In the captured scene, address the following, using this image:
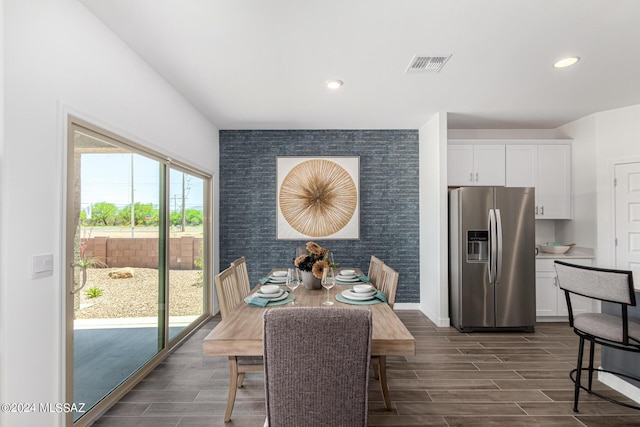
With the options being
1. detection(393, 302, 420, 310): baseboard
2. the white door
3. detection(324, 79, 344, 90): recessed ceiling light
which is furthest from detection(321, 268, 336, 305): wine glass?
the white door

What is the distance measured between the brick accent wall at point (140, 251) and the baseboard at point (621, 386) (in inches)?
153

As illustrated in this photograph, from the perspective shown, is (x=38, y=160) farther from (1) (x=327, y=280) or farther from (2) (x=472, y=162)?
(2) (x=472, y=162)

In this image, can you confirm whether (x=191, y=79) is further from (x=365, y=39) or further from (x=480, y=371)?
(x=480, y=371)

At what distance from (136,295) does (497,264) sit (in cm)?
369

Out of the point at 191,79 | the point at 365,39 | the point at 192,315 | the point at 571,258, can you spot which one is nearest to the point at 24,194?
the point at 191,79

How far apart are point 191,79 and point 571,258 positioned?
480 cm

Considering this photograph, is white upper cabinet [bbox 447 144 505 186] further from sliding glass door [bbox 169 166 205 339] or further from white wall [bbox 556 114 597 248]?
sliding glass door [bbox 169 166 205 339]

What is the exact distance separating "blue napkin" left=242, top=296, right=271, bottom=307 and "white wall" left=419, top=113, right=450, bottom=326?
2.51 m

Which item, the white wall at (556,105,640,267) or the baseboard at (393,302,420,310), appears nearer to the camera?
the white wall at (556,105,640,267)

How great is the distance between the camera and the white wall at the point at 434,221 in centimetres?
388

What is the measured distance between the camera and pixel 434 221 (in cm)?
404

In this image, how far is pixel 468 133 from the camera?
4629 mm

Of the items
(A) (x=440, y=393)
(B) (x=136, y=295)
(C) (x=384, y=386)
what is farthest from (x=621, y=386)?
(B) (x=136, y=295)

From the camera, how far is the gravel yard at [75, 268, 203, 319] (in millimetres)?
2076
